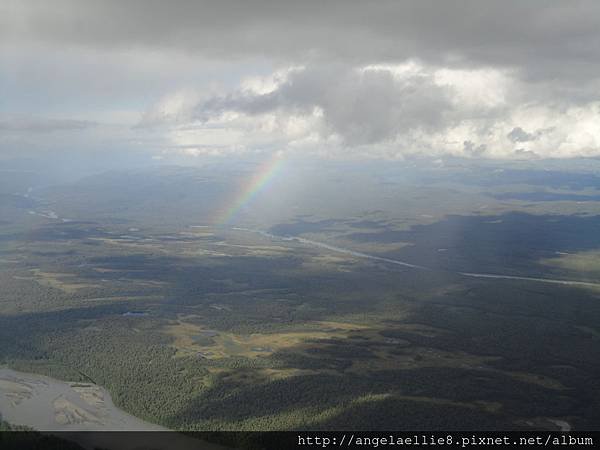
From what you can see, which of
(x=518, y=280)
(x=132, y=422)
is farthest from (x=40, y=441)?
(x=518, y=280)

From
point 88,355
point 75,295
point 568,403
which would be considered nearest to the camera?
point 568,403

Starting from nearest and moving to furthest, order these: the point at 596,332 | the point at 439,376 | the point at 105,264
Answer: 1. the point at 439,376
2. the point at 596,332
3. the point at 105,264

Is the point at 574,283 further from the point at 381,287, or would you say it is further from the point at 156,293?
the point at 156,293

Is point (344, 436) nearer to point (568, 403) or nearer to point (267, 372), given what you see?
point (267, 372)

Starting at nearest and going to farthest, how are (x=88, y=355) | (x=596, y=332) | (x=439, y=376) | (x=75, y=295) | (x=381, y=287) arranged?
(x=439, y=376) < (x=88, y=355) < (x=596, y=332) < (x=75, y=295) < (x=381, y=287)

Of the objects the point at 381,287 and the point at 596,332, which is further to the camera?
the point at 381,287

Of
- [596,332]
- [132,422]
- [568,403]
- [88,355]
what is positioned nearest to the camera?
[132,422]

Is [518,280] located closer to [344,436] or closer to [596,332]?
[596,332]

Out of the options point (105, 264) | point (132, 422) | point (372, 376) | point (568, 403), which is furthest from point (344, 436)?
point (105, 264)

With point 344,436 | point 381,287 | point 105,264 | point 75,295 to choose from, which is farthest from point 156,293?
point 344,436

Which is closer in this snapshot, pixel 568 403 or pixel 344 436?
pixel 344 436
